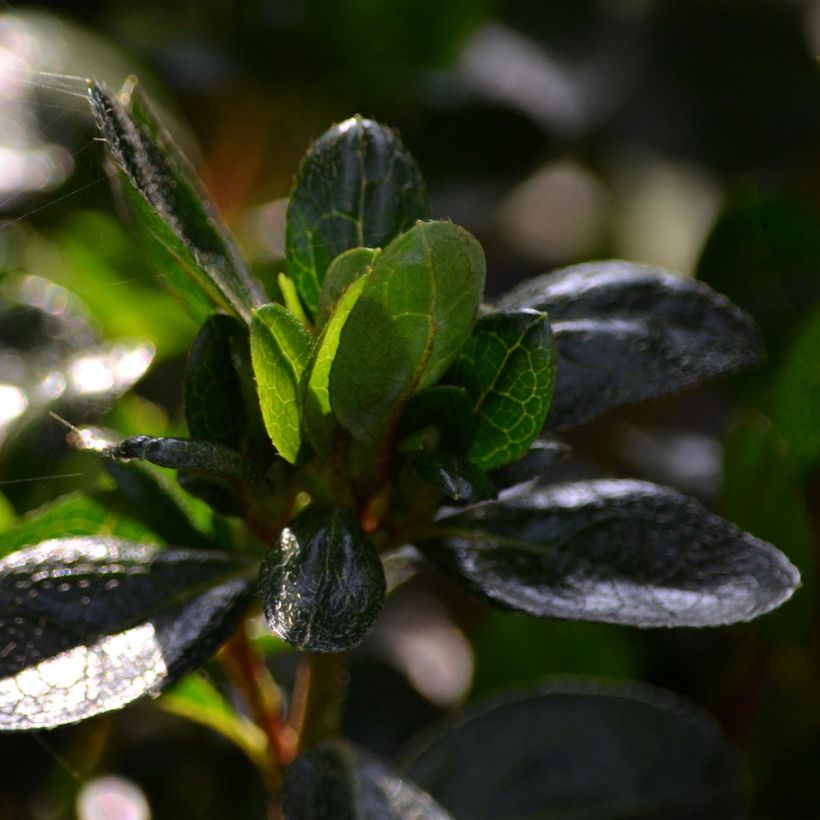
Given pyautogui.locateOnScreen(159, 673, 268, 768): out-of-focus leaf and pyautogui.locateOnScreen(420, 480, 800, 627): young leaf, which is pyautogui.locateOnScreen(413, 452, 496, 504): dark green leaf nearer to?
pyautogui.locateOnScreen(420, 480, 800, 627): young leaf

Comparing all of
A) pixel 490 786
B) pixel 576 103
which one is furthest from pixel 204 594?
pixel 576 103

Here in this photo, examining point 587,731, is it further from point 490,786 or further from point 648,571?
point 648,571

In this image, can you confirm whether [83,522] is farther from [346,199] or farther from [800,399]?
[800,399]

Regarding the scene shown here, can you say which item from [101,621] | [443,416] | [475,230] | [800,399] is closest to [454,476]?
[443,416]

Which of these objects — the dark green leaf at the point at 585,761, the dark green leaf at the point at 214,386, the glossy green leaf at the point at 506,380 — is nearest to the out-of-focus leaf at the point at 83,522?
the dark green leaf at the point at 214,386

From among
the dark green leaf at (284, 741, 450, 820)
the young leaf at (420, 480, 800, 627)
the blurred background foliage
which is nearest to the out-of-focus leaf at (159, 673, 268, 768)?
the blurred background foliage
